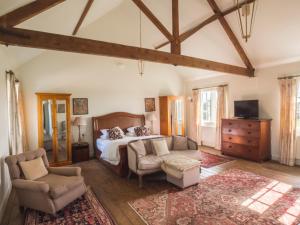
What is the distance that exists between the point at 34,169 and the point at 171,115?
16.0ft

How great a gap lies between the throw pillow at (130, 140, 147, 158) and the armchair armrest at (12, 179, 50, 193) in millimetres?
1716

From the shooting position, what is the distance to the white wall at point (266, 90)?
498 centimetres

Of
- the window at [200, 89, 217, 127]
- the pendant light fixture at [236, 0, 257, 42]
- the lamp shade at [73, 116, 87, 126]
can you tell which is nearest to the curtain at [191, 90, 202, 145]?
the window at [200, 89, 217, 127]

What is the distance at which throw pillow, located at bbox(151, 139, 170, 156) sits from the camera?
13.7 ft

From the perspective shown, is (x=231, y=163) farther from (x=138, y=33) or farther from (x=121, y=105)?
(x=138, y=33)

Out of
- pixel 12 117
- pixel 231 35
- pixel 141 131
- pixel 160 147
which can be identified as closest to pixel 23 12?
pixel 12 117

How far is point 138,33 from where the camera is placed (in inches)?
223

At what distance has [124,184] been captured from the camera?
3.79m

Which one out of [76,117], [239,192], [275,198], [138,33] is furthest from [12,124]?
[275,198]

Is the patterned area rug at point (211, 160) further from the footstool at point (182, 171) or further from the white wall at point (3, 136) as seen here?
the white wall at point (3, 136)

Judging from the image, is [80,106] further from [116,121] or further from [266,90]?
[266,90]

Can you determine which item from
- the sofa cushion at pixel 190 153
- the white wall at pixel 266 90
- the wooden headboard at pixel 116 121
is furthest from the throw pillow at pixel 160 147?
the white wall at pixel 266 90

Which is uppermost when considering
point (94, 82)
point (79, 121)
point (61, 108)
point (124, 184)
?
point (94, 82)

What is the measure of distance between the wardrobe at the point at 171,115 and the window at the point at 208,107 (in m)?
0.81
